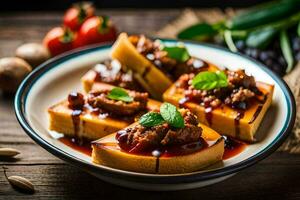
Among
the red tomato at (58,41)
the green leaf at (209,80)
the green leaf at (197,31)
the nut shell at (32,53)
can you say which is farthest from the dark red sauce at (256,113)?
the red tomato at (58,41)

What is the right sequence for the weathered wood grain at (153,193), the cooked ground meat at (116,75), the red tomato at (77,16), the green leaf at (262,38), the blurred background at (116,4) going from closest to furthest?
1. the weathered wood grain at (153,193)
2. the cooked ground meat at (116,75)
3. the green leaf at (262,38)
4. the red tomato at (77,16)
5. the blurred background at (116,4)

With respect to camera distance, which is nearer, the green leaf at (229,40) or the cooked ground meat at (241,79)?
the cooked ground meat at (241,79)

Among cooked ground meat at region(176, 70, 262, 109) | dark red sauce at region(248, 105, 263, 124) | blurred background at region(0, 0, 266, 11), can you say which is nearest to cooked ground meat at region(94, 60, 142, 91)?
cooked ground meat at region(176, 70, 262, 109)

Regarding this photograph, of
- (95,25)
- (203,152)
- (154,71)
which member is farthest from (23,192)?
(95,25)

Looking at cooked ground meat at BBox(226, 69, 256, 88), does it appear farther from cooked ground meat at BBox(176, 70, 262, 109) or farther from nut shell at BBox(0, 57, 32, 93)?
nut shell at BBox(0, 57, 32, 93)

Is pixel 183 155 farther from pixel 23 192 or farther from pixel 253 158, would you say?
pixel 23 192

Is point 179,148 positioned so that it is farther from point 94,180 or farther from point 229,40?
point 229,40

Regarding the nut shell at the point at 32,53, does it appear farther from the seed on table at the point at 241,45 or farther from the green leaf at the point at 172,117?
the green leaf at the point at 172,117
